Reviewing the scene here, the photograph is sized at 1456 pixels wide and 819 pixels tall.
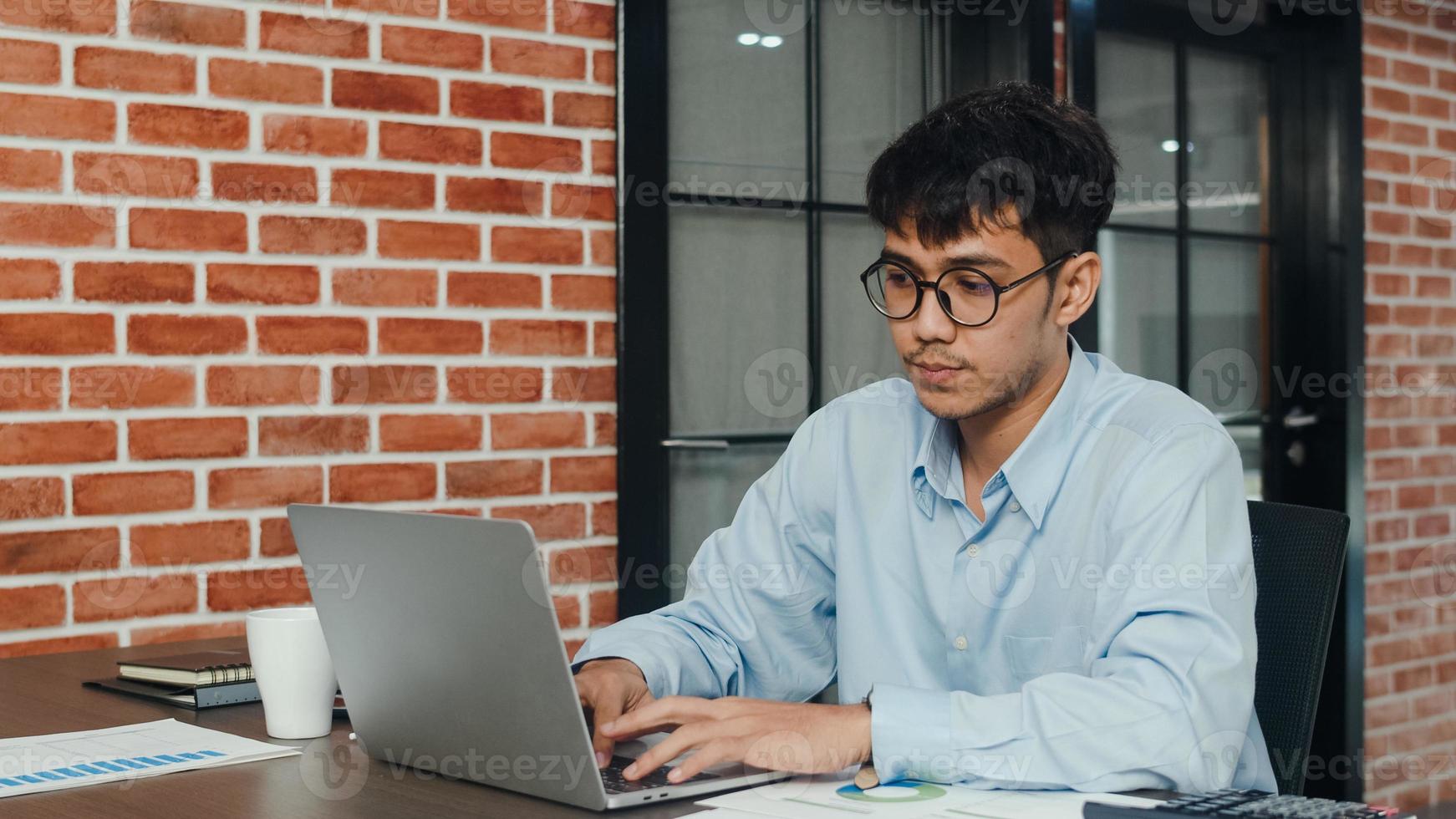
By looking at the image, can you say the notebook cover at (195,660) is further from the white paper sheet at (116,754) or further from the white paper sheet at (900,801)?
the white paper sheet at (900,801)

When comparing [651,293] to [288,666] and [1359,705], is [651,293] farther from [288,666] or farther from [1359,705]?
[1359,705]

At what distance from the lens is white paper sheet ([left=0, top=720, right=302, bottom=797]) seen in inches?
44.1

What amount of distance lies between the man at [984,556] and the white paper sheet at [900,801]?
0.02 metres

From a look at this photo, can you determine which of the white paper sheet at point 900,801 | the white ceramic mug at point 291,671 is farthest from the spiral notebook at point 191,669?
the white paper sheet at point 900,801

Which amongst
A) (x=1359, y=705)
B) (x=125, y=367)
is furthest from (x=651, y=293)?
(x=1359, y=705)

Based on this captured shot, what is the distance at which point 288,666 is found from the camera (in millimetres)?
1274

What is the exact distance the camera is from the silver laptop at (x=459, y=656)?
100 centimetres

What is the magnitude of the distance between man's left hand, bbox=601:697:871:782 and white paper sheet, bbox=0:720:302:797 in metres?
0.33

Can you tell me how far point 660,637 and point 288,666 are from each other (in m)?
0.37
